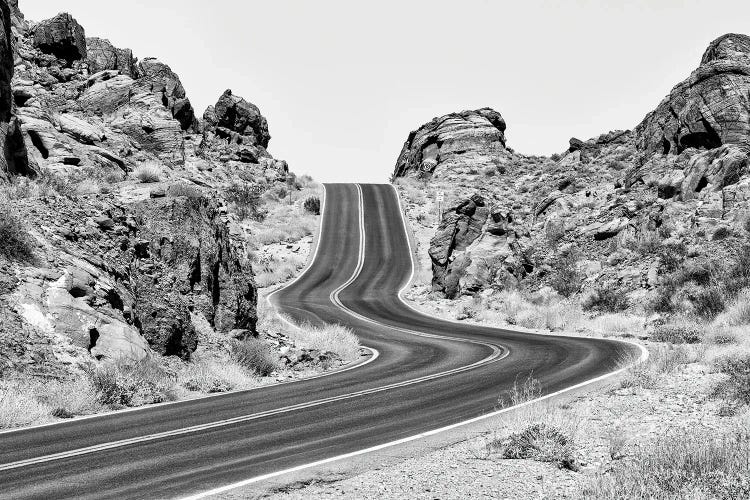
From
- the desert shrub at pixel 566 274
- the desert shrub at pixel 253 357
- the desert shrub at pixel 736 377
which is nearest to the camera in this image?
the desert shrub at pixel 736 377

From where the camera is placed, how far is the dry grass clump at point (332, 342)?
63.8 feet

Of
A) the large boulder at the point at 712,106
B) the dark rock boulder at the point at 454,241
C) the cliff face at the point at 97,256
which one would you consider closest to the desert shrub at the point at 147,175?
the cliff face at the point at 97,256

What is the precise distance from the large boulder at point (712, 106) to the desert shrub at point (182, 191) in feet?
99.7

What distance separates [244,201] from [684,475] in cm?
5321

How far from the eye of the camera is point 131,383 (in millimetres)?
11820

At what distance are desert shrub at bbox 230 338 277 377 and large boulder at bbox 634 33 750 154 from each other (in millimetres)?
30292

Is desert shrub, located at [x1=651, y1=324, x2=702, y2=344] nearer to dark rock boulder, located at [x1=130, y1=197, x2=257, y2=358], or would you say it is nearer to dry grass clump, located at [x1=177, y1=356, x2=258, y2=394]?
dry grass clump, located at [x1=177, y1=356, x2=258, y2=394]

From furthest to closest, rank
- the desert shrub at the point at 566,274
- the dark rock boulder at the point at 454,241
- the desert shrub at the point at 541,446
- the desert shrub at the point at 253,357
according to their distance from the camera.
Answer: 1. the dark rock boulder at the point at 454,241
2. the desert shrub at the point at 566,274
3. the desert shrub at the point at 253,357
4. the desert shrub at the point at 541,446

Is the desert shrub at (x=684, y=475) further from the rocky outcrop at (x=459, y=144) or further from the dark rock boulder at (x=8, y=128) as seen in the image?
the rocky outcrop at (x=459, y=144)

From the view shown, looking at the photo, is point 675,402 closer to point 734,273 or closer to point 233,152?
point 734,273

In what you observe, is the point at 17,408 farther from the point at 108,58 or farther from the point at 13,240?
the point at 108,58

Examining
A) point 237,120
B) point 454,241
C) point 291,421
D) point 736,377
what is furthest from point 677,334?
point 237,120

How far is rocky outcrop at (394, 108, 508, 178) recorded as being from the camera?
77000 millimetres

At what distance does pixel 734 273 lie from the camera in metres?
23.3
